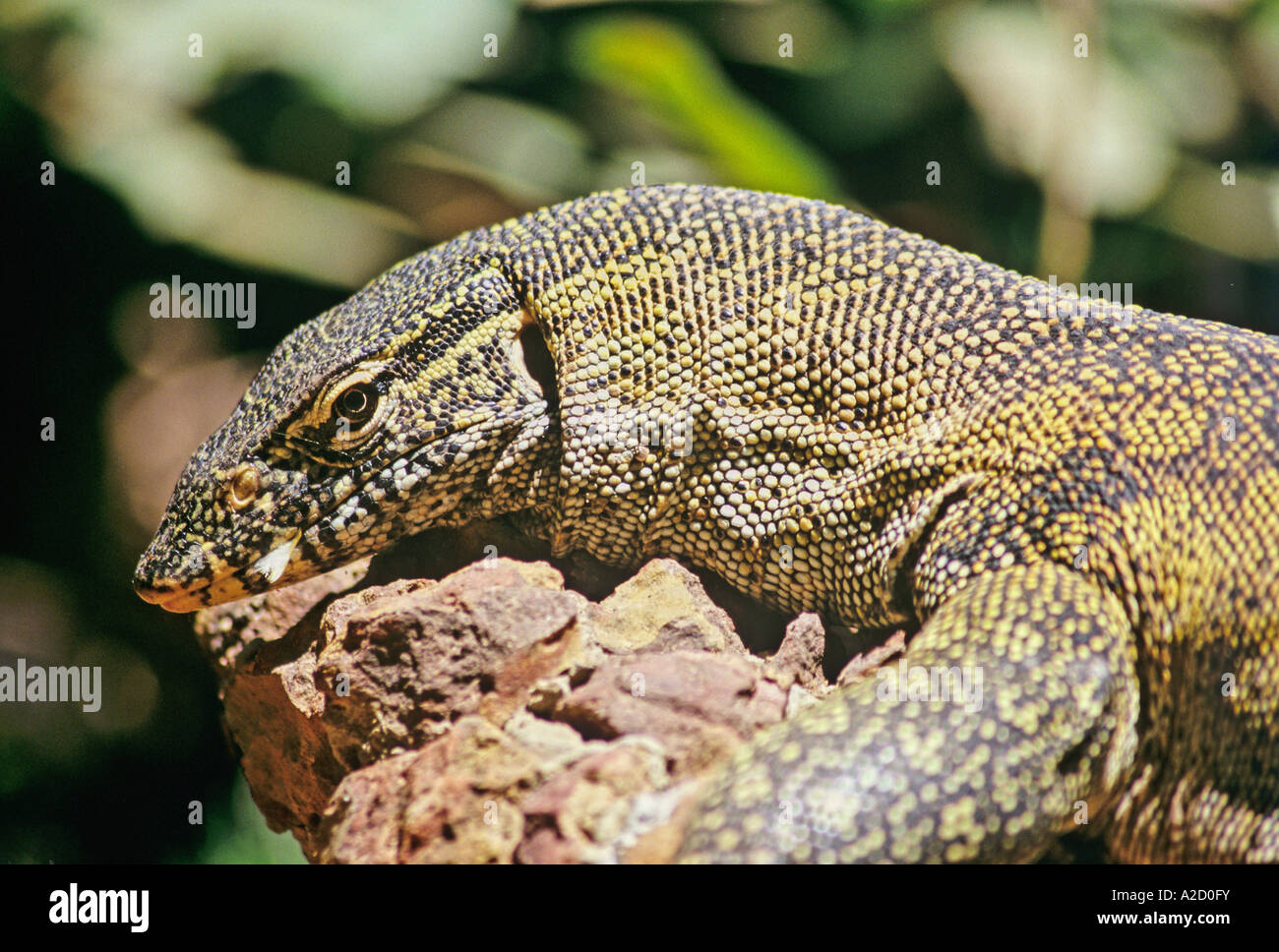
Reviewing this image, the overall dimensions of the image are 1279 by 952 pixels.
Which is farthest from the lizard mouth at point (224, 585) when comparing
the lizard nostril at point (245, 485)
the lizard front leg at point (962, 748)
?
the lizard front leg at point (962, 748)

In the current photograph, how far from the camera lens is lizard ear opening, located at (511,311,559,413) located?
451 cm

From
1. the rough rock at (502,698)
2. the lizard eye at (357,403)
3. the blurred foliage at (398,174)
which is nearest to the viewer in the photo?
the rough rock at (502,698)

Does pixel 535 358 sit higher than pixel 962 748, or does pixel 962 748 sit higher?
pixel 535 358

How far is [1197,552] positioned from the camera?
11.7 feet

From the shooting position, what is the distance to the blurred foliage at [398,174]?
8.62 meters

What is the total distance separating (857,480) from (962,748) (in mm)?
1127

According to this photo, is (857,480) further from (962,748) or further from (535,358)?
(535,358)

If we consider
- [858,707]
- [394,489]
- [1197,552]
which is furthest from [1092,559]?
[394,489]

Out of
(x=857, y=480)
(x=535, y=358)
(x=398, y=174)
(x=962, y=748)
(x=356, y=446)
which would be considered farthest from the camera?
(x=398, y=174)

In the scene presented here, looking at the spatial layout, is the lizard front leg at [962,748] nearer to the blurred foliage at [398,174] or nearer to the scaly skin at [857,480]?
the scaly skin at [857,480]

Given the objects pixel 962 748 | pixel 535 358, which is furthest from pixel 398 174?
pixel 962 748

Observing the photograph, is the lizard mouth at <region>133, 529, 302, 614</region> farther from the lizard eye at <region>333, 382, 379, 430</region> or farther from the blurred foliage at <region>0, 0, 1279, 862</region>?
the blurred foliage at <region>0, 0, 1279, 862</region>

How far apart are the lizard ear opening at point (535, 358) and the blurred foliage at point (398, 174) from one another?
4134mm

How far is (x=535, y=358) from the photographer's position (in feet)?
15.0
